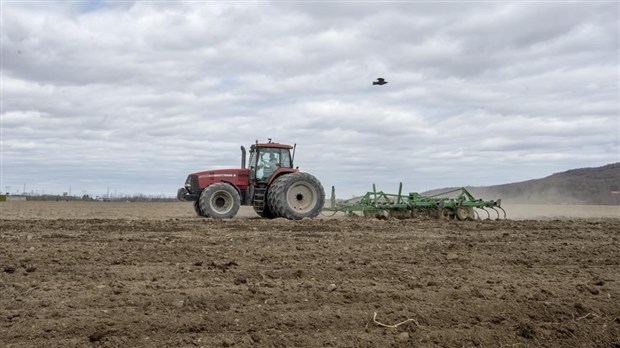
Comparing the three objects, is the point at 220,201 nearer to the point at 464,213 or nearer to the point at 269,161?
the point at 269,161

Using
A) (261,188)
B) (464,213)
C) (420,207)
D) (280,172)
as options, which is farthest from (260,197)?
(464,213)

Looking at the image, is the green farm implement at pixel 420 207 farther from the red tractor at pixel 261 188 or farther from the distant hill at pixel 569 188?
the distant hill at pixel 569 188

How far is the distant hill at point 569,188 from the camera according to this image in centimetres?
6247

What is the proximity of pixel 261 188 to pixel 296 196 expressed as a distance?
1.13 meters

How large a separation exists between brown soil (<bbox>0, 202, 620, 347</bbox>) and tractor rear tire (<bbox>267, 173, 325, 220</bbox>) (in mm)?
6216

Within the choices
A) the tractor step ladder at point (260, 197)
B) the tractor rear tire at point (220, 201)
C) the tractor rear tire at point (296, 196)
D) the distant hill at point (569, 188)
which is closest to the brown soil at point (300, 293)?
the tractor rear tire at point (296, 196)

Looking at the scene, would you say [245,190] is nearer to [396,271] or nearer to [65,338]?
[396,271]

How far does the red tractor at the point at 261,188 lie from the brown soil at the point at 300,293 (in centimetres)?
637

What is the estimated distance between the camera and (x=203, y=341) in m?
5.70

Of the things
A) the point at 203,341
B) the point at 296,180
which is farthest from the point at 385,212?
the point at 203,341

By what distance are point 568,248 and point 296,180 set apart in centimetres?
819

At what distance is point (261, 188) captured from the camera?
18.0 metres

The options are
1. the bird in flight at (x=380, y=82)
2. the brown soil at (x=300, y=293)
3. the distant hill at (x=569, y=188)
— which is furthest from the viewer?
the distant hill at (x=569, y=188)

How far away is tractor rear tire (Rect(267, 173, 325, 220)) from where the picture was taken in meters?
17.1
